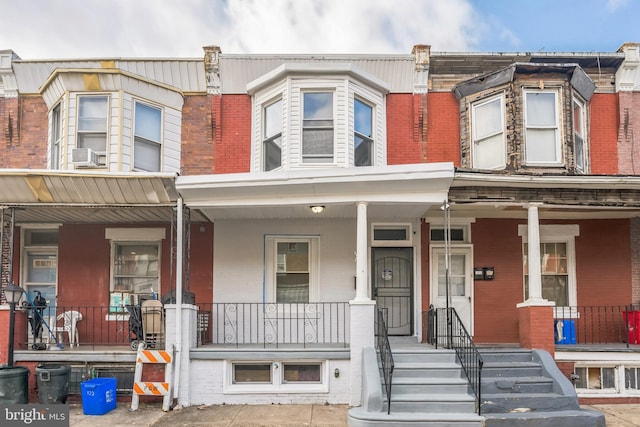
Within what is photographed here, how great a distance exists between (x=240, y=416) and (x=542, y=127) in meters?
8.25

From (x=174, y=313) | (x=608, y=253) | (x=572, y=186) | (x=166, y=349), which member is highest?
(x=572, y=186)

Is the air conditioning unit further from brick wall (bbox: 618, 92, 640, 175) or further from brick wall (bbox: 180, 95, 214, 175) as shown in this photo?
brick wall (bbox: 618, 92, 640, 175)

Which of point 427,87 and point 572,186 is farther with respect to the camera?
point 427,87

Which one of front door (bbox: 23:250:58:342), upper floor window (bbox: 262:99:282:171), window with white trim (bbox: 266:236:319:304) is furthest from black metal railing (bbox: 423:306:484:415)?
front door (bbox: 23:250:58:342)

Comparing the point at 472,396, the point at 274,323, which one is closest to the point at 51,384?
the point at 274,323

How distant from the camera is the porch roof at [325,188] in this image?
9.48 meters

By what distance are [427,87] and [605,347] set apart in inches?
251

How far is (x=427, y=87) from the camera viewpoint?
1241 cm

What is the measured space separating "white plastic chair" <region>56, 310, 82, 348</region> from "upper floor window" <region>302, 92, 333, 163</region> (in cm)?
580

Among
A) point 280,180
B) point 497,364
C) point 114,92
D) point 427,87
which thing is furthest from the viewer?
point 427,87

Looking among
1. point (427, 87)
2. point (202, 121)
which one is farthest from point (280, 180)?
point (427, 87)

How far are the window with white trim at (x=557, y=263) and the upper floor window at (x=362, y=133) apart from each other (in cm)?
370

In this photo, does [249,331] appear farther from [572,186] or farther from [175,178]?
[572,186]

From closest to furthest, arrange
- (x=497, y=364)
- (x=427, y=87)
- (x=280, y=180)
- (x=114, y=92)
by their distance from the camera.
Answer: (x=497, y=364) < (x=280, y=180) < (x=114, y=92) < (x=427, y=87)
